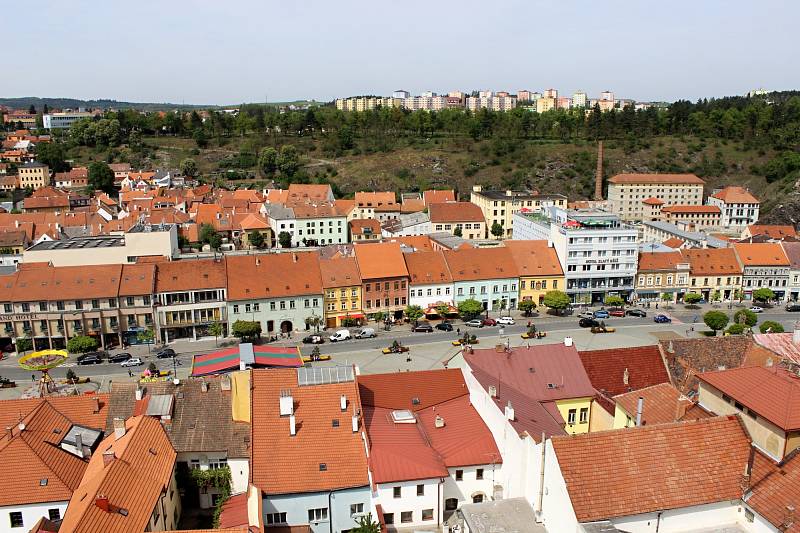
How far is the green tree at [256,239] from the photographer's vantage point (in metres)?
90.1

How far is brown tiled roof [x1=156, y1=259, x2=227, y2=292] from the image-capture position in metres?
56.7

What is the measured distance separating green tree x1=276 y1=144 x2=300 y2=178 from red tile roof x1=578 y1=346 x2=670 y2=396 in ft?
357

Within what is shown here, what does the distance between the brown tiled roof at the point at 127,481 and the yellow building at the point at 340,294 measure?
3195 cm

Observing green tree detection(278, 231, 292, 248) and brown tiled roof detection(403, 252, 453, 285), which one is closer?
brown tiled roof detection(403, 252, 453, 285)

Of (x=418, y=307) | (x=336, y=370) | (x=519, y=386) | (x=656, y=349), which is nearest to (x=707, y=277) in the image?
(x=418, y=307)

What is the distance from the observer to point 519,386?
113 feet

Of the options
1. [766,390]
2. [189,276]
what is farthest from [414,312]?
[766,390]

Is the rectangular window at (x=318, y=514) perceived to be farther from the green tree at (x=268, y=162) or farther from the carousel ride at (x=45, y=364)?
the green tree at (x=268, y=162)

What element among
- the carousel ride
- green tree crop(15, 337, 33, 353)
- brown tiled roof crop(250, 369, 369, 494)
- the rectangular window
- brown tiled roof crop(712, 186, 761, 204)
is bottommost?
green tree crop(15, 337, 33, 353)

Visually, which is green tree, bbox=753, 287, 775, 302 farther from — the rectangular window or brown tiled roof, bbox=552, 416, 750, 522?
the rectangular window

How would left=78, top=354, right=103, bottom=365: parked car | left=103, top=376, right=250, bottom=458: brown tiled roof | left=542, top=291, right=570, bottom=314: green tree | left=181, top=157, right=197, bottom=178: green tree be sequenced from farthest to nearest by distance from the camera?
left=181, top=157, right=197, bottom=178: green tree
left=542, top=291, right=570, bottom=314: green tree
left=78, top=354, right=103, bottom=365: parked car
left=103, top=376, right=250, bottom=458: brown tiled roof

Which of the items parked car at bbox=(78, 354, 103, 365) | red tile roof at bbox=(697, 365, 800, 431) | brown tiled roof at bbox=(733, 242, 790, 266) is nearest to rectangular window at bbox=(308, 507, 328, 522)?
red tile roof at bbox=(697, 365, 800, 431)

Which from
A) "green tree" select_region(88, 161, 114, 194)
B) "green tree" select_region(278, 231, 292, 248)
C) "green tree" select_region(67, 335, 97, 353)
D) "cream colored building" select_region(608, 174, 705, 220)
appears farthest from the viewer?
"green tree" select_region(88, 161, 114, 194)

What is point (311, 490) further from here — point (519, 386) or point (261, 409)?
point (519, 386)
